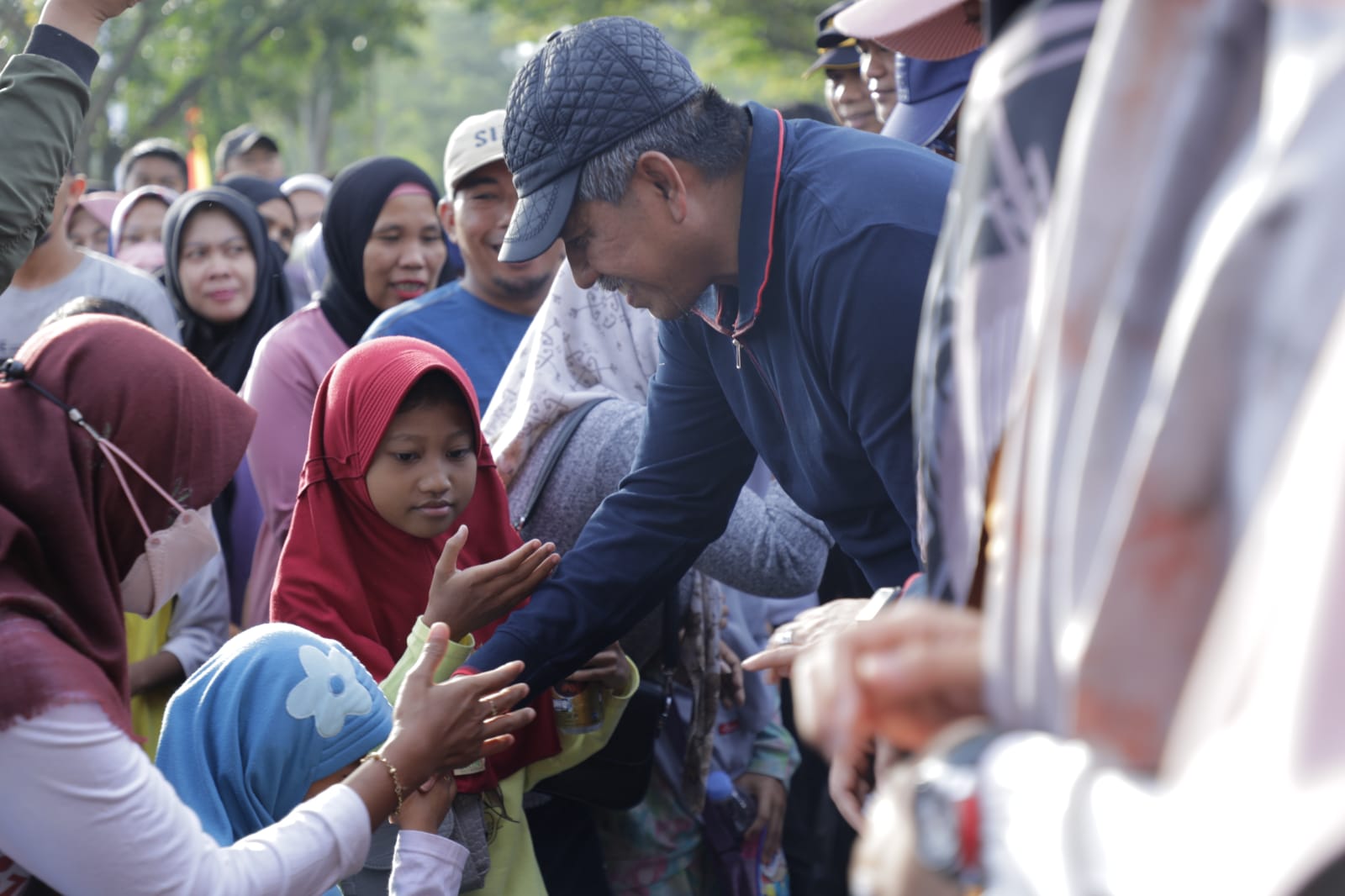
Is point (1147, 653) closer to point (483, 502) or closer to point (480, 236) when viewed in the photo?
point (483, 502)

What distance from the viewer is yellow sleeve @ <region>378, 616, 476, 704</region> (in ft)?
7.96

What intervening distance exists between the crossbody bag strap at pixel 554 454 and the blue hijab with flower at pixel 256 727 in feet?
2.61

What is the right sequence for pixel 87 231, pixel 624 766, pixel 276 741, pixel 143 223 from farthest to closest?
pixel 87 231, pixel 143 223, pixel 624 766, pixel 276 741

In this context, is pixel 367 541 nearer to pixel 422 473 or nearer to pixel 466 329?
pixel 422 473

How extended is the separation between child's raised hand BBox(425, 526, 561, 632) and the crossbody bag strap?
1.44 feet

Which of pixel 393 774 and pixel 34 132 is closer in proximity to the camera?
pixel 393 774

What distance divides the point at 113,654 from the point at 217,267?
327cm

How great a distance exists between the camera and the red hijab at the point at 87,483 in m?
1.78

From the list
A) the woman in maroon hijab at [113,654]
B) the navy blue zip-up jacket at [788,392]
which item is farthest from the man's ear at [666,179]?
the woman in maroon hijab at [113,654]

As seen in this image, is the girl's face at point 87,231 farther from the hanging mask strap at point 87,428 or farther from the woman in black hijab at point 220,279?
the hanging mask strap at point 87,428

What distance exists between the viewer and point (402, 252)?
4.38m

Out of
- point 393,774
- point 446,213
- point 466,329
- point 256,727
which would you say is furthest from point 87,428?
point 446,213

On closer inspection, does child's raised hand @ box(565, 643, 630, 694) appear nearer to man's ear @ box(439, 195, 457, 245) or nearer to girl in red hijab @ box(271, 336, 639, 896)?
girl in red hijab @ box(271, 336, 639, 896)

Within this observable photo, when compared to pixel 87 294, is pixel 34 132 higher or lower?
higher
